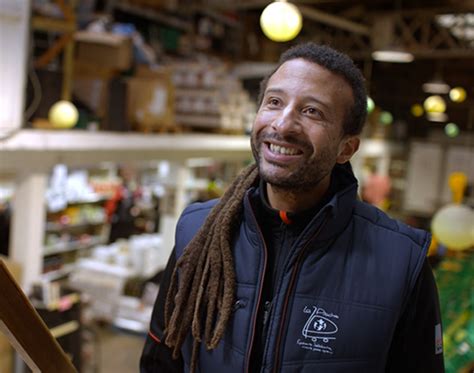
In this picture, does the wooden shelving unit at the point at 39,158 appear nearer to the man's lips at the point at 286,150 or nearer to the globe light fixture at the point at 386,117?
the man's lips at the point at 286,150

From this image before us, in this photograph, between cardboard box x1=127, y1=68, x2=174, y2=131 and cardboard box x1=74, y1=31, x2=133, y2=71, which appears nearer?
cardboard box x1=74, y1=31, x2=133, y2=71

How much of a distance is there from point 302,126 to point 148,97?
19.7ft

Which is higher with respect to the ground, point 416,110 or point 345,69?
point 416,110

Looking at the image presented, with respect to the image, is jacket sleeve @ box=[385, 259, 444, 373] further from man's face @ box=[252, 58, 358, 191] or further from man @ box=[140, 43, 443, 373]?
man's face @ box=[252, 58, 358, 191]

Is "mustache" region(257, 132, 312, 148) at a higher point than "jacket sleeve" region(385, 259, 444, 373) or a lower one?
higher

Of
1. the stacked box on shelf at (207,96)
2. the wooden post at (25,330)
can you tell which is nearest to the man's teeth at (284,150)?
the wooden post at (25,330)

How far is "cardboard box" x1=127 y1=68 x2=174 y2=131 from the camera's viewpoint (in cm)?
700

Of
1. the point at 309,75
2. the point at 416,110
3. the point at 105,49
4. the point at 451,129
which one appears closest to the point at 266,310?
the point at 309,75

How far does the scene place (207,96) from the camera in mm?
7871

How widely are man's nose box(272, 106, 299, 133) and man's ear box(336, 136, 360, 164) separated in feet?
0.46

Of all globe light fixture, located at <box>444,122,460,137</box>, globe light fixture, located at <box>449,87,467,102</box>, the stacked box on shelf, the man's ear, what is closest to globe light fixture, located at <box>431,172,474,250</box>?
the man's ear

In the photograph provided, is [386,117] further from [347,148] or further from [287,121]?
[287,121]

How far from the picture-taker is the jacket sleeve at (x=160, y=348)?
→ 148cm

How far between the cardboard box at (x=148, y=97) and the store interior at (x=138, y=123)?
0.02m
